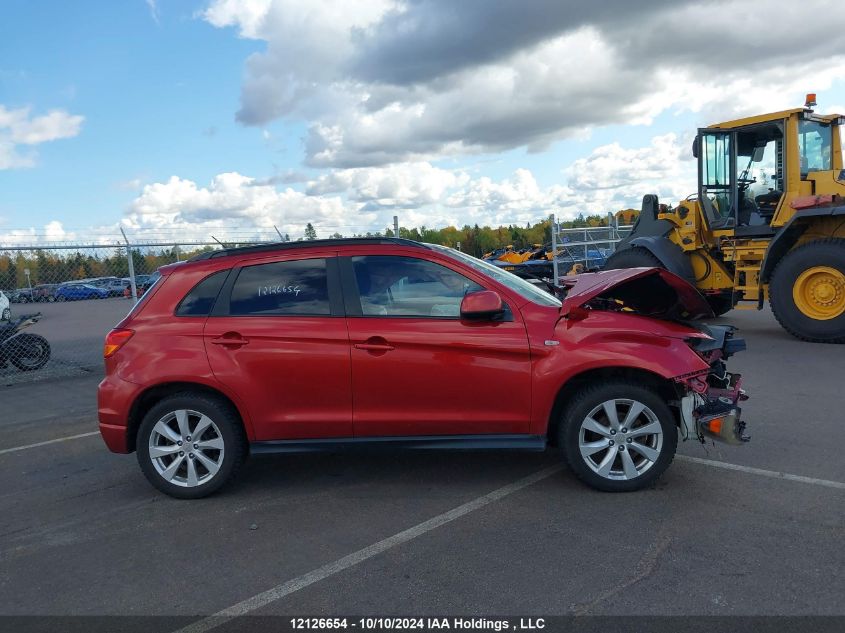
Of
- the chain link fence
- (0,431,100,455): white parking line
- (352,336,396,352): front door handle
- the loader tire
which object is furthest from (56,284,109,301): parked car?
the loader tire

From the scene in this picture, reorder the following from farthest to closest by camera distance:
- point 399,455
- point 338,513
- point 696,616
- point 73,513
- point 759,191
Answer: point 759,191 → point 399,455 → point 73,513 → point 338,513 → point 696,616

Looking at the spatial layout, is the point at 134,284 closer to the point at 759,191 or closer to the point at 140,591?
the point at 140,591

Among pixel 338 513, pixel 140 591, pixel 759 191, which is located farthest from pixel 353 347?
pixel 759 191

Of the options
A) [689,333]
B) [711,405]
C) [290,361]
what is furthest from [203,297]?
[711,405]

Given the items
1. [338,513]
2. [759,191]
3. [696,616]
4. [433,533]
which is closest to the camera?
[696,616]

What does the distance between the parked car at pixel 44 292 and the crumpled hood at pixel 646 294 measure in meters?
10.00

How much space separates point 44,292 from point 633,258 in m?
10.4

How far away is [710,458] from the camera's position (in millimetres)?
5074

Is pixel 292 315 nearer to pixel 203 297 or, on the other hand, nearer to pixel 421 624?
pixel 203 297

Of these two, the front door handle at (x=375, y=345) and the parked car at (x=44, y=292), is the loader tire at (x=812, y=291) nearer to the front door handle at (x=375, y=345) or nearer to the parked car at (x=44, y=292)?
the front door handle at (x=375, y=345)

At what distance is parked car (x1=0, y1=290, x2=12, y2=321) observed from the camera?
37.0 feet

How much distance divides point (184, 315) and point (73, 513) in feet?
5.15

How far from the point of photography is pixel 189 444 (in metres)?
4.69

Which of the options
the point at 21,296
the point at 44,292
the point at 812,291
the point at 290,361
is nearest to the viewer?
the point at 290,361
